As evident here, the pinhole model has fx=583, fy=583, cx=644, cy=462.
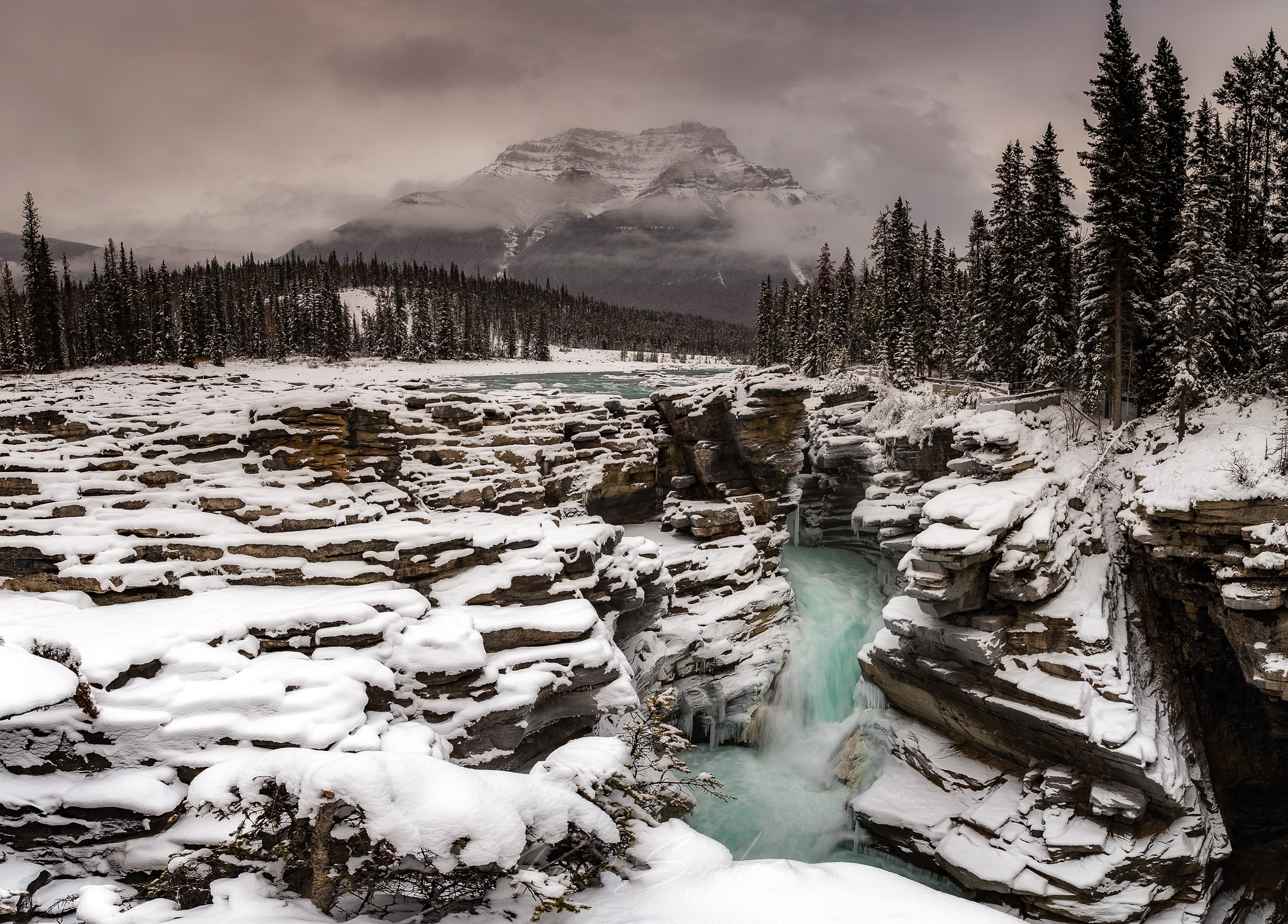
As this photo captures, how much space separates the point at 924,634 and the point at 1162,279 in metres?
21.9

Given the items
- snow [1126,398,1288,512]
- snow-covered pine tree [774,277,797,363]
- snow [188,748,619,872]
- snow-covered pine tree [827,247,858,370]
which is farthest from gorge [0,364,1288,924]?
snow-covered pine tree [774,277,797,363]

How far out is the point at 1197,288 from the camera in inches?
837

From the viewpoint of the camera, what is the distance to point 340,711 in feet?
32.7

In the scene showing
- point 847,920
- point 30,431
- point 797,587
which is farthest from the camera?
point 797,587

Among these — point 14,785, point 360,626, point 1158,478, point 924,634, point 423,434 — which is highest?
point 423,434

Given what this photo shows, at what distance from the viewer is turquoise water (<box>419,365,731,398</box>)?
168 ft

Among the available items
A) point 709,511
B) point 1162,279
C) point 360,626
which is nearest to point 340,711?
point 360,626

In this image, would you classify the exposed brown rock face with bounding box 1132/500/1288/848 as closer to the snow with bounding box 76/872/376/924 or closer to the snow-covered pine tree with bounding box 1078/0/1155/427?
the snow-covered pine tree with bounding box 1078/0/1155/427

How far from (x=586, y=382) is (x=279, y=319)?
6091 centimetres

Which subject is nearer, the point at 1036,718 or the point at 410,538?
the point at 410,538

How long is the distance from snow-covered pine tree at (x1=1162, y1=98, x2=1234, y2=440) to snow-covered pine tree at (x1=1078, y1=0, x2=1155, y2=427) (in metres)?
1.91

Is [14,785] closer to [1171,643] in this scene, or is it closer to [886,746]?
[886,746]

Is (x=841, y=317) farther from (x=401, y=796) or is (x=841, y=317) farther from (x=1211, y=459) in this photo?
(x=401, y=796)

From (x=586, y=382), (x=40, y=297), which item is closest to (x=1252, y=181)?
(x=586, y=382)
